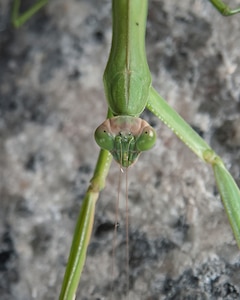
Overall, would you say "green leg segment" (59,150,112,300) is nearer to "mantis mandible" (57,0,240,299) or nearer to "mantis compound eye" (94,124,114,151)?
"mantis mandible" (57,0,240,299)

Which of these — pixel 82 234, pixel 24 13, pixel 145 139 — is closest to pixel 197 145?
pixel 145 139

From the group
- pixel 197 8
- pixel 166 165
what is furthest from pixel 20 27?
pixel 166 165

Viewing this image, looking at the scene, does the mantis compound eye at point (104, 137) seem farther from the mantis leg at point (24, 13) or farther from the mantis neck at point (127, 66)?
the mantis leg at point (24, 13)

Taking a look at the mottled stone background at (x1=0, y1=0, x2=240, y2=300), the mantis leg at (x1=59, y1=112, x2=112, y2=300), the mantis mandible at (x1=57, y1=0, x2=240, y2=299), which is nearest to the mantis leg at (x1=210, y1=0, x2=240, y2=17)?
the mottled stone background at (x1=0, y1=0, x2=240, y2=300)

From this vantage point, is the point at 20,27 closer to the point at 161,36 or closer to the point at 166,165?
the point at 161,36

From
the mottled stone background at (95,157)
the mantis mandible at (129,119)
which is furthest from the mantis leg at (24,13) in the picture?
the mantis mandible at (129,119)
